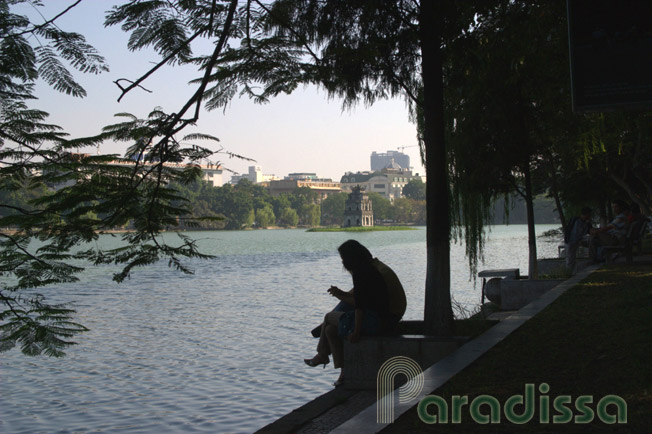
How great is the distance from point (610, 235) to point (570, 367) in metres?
12.8

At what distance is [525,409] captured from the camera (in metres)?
4.73

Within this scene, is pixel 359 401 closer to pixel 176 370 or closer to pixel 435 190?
pixel 435 190

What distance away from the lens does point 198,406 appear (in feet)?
35.0

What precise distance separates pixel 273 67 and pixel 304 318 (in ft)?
48.4

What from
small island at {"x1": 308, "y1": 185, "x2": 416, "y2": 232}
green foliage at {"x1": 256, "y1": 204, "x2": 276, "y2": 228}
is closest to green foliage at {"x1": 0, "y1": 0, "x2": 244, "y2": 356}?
small island at {"x1": 308, "y1": 185, "x2": 416, "y2": 232}

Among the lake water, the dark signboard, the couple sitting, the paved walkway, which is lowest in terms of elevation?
the lake water

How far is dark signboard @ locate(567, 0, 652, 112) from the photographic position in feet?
19.2

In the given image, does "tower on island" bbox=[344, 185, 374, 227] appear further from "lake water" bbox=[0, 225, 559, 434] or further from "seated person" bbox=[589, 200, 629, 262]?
"seated person" bbox=[589, 200, 629, 262]

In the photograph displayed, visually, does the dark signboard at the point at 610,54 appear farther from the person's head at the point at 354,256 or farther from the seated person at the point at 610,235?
the seated person at the point at 610,235

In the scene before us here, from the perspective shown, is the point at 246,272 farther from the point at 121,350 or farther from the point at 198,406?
the point at 198,406

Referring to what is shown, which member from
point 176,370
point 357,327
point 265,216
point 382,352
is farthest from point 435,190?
point 265,216

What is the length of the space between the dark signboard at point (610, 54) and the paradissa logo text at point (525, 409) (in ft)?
7.76

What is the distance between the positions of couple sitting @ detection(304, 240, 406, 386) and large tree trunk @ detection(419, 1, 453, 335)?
1.39 ft

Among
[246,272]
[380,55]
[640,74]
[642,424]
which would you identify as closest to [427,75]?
[380,55]
